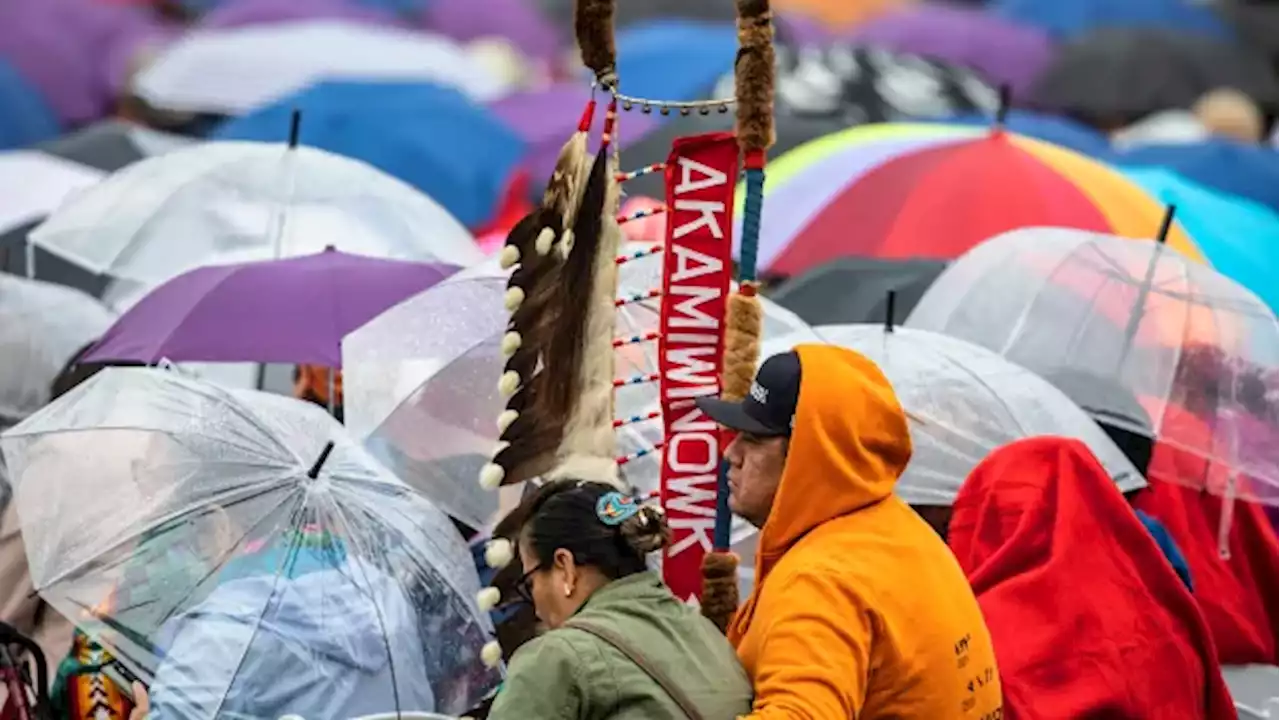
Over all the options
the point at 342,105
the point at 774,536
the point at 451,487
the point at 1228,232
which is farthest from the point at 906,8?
the point at 774,536

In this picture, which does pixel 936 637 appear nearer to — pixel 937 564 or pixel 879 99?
pixel 937 564

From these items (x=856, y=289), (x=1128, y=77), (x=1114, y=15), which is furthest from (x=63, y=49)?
(x=856, y=289)

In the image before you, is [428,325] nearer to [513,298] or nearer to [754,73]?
[513,298]

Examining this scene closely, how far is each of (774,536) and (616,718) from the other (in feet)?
1.75

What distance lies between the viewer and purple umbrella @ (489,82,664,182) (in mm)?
13539

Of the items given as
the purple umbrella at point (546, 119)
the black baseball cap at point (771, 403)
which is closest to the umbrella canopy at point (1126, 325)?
the black baseball cap at point (771, 403)

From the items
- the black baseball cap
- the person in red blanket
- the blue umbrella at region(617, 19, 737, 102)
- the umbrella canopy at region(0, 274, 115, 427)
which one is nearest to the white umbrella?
the blue umbrella at region(617, 19, 737, 102)

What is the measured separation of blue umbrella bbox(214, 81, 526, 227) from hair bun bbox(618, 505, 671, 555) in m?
8.26

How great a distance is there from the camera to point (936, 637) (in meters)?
3.93

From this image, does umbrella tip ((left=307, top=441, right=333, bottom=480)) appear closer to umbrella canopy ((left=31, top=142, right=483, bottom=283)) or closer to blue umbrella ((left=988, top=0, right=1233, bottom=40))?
umbrella canopy ((left=31, top=142, right=483, bottom=283))

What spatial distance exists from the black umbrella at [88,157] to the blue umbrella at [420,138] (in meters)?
0.58

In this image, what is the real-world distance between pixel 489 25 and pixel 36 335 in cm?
1401

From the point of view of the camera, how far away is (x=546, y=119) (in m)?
15.3

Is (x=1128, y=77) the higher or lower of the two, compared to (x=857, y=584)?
higher
